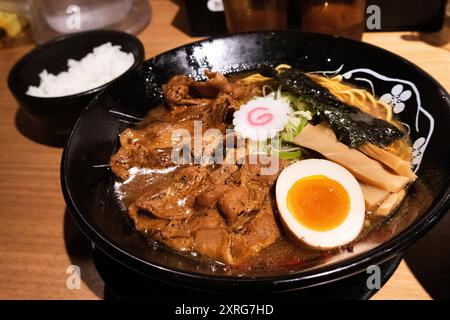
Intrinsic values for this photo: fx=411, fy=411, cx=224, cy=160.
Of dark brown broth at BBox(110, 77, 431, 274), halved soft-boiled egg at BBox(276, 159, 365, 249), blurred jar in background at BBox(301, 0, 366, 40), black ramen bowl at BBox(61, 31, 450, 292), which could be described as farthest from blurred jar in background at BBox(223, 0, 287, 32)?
dark brown broth at BBox(110, 77, 431, 274)

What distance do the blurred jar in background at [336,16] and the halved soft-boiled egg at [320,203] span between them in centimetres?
123

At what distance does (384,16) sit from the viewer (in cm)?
270

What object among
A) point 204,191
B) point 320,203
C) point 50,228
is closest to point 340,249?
point 320,203

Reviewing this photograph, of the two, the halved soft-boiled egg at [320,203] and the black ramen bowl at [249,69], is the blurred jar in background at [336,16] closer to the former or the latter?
the black ramen bowl at [249,69]

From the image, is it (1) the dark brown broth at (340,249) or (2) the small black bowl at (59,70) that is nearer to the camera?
(1) the dark brown broth at (340,249)

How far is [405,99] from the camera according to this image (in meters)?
1.80

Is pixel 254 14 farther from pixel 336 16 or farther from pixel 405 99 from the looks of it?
pixel 405 99

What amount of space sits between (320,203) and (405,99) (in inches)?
26.5

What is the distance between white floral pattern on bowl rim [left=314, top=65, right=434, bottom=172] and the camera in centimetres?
162

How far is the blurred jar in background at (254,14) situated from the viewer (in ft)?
8.50

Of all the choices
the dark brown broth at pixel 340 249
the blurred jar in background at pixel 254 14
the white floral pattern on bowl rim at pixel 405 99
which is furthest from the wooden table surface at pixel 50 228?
the blurred jar in background at pixel 254 14

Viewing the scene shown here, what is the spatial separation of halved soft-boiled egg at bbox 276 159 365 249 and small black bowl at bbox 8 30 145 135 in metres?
1.03

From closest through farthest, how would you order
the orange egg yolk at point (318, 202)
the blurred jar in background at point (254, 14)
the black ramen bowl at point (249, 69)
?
the black ramen bowl at point (249, 69) < the orange egg yolk at point (318, 202) < the blurred jar in background at point (254, 14)

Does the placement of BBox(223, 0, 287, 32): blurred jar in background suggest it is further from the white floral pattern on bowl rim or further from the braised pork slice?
the braised pork slice
